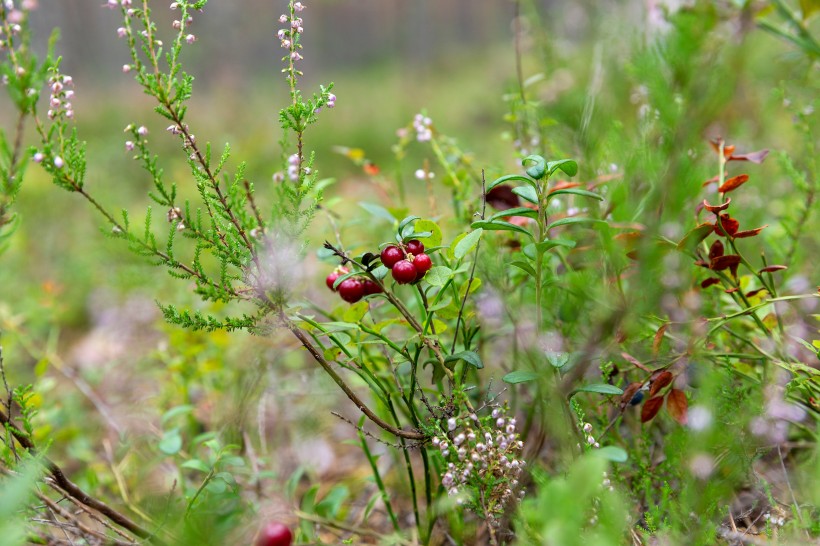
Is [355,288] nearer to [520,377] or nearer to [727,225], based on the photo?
[520,377]

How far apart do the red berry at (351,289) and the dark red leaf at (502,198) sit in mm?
325

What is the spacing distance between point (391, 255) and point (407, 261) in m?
0.04

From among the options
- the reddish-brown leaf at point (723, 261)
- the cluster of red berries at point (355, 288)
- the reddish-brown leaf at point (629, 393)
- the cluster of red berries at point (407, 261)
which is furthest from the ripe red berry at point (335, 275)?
the reddish-brown leaf at point (723, 261)

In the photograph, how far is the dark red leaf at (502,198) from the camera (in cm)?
121

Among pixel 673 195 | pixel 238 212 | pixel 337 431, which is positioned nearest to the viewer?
pixel 673 195

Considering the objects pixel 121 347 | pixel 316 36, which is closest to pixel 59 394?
pixel 121 347

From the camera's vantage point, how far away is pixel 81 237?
3.97 meters

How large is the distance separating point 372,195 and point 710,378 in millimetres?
3781

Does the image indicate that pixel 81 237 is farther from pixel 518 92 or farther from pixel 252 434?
pixel 518 92

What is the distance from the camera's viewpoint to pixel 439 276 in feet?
3.20

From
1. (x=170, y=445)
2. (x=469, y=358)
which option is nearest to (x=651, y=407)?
(x=469, y=358)

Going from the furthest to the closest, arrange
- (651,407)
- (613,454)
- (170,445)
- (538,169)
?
(170,445)
(651,407)
(538,169)
(613,454)

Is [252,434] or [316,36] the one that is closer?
[252,434]

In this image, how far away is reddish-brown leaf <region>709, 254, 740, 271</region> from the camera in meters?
1.01
